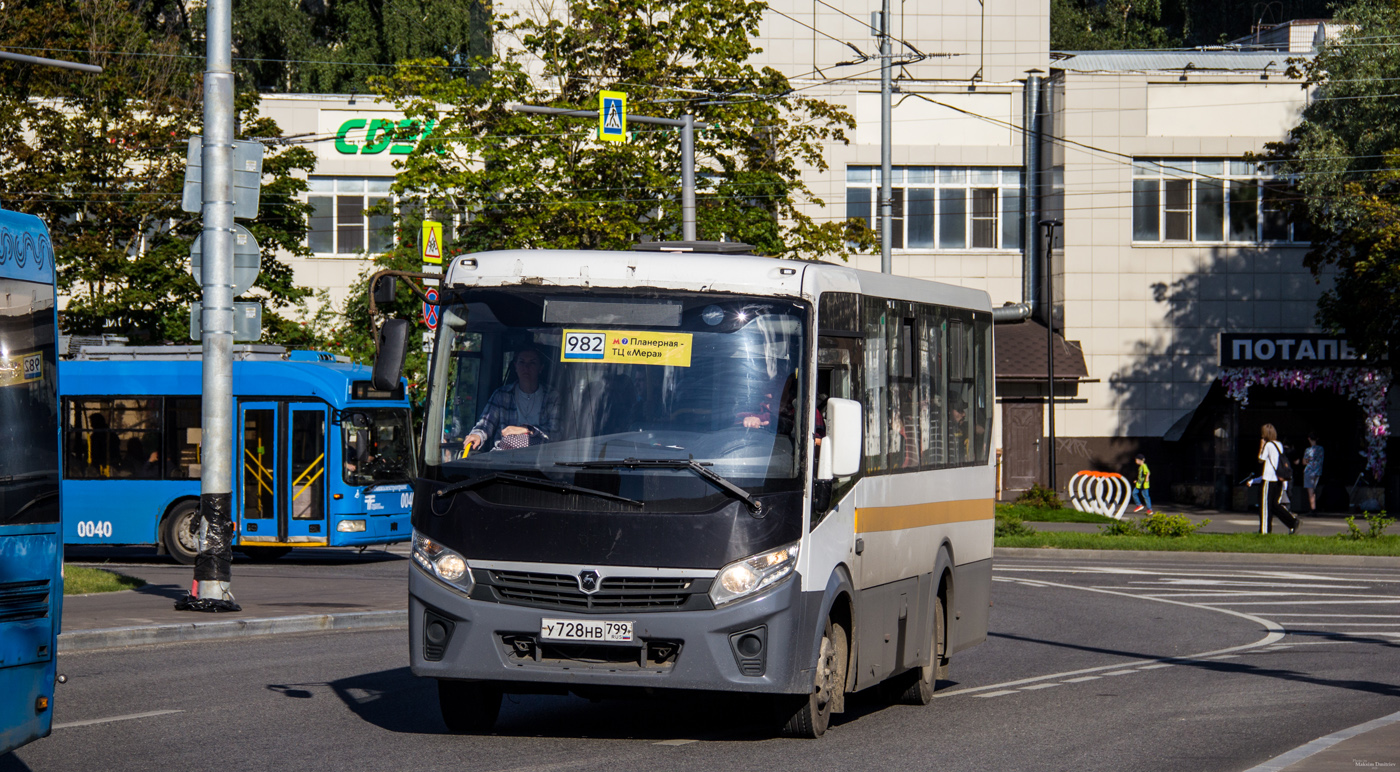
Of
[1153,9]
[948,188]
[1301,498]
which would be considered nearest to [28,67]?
[948,188]

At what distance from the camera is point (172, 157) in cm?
3781

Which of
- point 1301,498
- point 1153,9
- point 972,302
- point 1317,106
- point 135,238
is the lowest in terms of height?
point 1301,498

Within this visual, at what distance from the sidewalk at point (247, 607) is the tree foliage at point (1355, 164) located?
2423 centimetres

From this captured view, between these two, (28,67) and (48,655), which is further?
(28,67)

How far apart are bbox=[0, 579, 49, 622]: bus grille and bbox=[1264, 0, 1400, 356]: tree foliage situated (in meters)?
34.2

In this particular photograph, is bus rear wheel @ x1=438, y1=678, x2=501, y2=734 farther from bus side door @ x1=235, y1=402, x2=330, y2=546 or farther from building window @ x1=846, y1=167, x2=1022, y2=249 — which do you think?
building window @ x1=846, y1=167, x2=1022, y2=249

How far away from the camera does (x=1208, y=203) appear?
4631 centimetres

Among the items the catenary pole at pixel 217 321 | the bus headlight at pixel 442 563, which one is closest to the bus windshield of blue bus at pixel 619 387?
the bus headlight at pixel 442 563

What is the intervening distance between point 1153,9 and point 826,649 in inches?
2469

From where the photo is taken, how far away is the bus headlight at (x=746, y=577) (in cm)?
890

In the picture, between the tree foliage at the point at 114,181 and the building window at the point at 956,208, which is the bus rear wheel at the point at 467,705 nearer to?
the tree foliage at the point at 114,181

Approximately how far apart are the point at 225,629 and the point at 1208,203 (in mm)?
36240

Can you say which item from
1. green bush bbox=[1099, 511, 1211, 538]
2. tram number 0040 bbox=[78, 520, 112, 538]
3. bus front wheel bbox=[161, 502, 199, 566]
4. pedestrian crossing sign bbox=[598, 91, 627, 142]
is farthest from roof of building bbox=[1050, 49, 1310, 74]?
tram number 0040 bbox=[78, 520, 112, 538]

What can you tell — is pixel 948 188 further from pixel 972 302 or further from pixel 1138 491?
pixel 972 302
